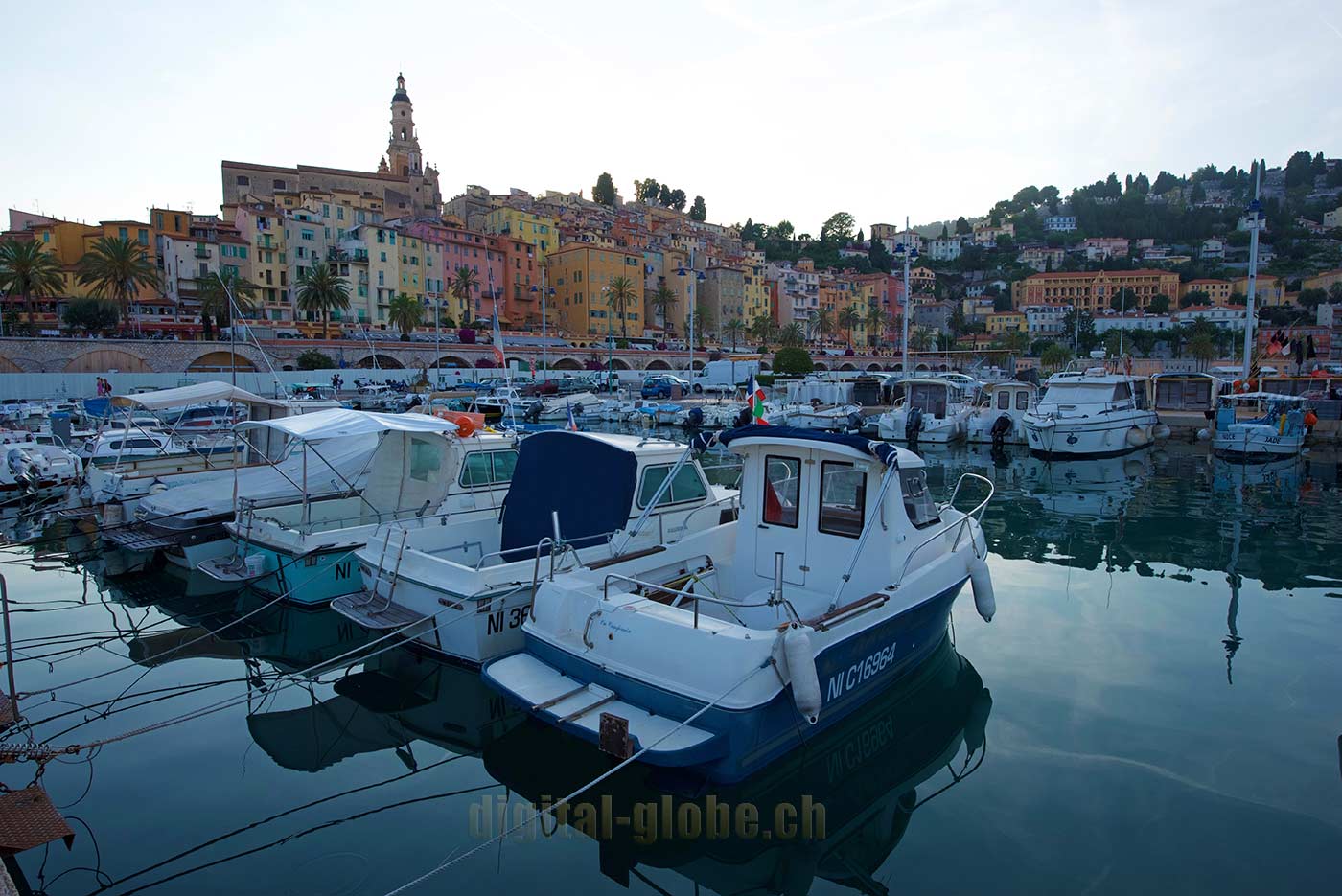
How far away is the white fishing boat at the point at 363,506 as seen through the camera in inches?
419

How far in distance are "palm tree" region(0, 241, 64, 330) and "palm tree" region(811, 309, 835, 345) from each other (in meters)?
85.2

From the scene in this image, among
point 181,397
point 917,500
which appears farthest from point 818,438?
point 181,397

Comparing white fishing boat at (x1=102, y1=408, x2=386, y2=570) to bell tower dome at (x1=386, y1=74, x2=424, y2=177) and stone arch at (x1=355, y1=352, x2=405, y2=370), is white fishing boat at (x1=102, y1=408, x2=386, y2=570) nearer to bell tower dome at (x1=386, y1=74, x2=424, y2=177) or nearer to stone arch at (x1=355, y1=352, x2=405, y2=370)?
stone arch at (x1=355, y1=352, x2=405, y2=370)

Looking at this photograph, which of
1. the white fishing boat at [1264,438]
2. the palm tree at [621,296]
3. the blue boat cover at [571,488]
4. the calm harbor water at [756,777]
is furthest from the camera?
the palm tree at [621,296]

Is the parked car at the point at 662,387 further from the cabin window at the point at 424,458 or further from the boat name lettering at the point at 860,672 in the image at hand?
the boat name lettering at the point at 860,672

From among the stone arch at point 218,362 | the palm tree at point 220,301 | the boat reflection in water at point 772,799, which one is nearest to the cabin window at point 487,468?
the boat reflection in water at point 772,799

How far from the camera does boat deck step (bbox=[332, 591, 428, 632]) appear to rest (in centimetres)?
819

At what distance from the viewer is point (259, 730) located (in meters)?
7.59

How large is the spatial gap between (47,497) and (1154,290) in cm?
15786

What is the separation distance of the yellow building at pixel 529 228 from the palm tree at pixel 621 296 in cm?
1213

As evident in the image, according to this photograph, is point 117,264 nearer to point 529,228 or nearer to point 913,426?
point 529,228

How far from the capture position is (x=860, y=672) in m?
7.04

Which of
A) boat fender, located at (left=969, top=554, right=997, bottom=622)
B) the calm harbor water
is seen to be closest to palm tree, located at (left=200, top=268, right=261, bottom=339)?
the calm harbor water

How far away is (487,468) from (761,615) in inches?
257
